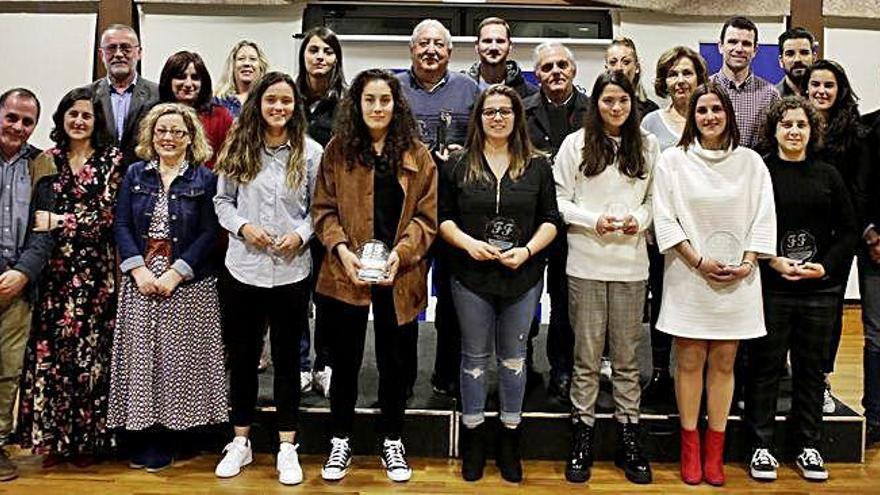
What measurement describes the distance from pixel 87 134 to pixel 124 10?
3321 mm

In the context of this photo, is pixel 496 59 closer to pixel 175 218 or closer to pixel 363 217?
pixel 363 217

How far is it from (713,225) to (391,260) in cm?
110

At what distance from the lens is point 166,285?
2.91 metres

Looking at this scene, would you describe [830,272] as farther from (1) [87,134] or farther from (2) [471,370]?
(1) [87,134]

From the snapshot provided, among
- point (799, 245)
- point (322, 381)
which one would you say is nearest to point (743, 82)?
point (799, 245)

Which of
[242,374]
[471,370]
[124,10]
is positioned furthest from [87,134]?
[124,10]

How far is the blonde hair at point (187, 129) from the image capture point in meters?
3.00

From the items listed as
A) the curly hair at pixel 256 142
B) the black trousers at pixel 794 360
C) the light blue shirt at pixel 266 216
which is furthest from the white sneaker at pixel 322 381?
the black trousers at pixel 794 360

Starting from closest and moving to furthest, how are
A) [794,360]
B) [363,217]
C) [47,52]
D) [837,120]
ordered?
[363,217] → [794,360] → [837,120] → [47,52]

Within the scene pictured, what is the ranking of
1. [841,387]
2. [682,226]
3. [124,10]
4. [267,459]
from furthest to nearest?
[124,10], [841,387], [267,459], [682,226]

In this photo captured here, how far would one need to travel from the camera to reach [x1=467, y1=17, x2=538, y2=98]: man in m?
3.34

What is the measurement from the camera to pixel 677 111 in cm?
332

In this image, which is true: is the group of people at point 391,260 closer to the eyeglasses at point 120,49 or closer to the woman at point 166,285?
the woman at point 166,285

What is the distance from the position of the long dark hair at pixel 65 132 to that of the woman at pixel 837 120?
258cm
